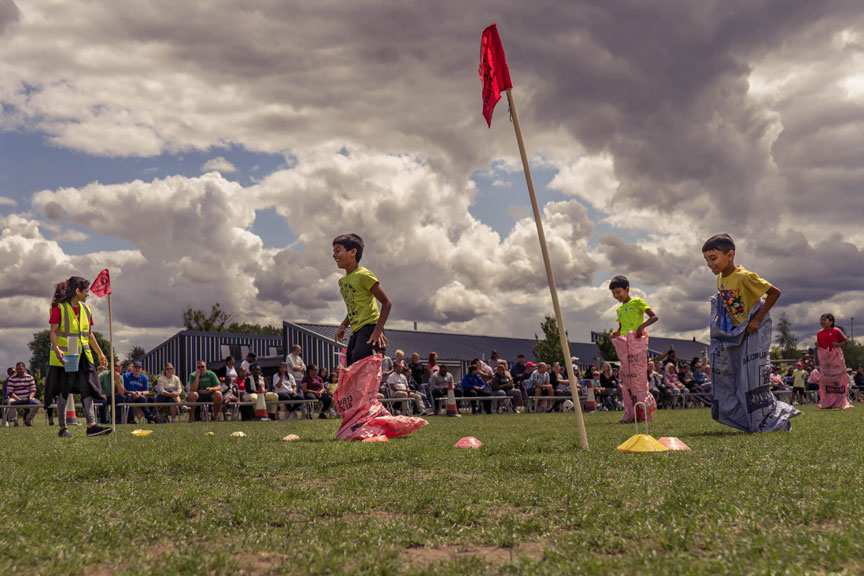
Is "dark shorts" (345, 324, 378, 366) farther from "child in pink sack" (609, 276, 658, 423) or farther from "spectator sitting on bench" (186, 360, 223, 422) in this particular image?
"spectator sitting on bench" (186, 360, 223, 422)

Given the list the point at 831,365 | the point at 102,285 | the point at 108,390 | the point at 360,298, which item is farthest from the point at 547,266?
the point at 108,390

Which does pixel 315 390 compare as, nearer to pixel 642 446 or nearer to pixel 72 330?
pixel 72 330

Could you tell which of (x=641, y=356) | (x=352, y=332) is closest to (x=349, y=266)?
(x=352, y=332)

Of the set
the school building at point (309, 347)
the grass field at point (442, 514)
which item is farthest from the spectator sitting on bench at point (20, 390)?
the school building at point (309, 347)

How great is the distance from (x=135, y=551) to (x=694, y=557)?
2.01 meters

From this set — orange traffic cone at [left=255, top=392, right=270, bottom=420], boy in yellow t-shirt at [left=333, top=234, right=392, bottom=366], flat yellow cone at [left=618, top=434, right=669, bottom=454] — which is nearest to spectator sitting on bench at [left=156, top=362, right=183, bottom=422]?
orange traffic cone at [left=255, top=392, right=270, bottom=420]

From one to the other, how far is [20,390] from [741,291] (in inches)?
698

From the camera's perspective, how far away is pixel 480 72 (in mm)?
6520

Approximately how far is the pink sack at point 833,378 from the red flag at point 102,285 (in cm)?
1500

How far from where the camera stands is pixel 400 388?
18.6 metres

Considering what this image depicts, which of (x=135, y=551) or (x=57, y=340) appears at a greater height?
(x=57, y=340)

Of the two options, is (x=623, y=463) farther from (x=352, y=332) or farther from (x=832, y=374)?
(x=832, y=374)

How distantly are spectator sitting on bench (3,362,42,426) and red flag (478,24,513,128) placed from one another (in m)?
16.1

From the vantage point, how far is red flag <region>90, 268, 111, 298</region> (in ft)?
35.3
